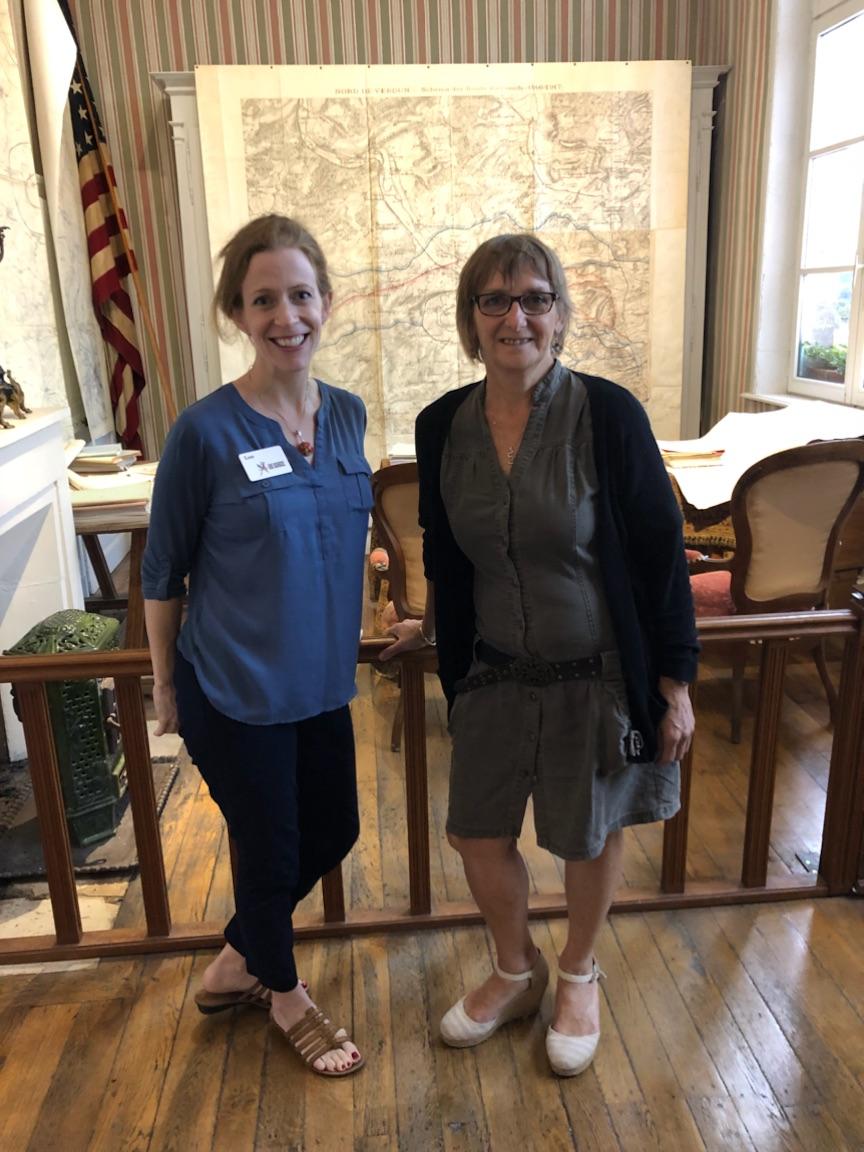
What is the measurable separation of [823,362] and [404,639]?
3449 millimetres

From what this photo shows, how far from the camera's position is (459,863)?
233cm

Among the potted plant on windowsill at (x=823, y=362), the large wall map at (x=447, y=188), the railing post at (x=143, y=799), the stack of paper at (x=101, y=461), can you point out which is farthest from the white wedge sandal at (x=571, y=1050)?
the large wall map at (x=447, y=188)

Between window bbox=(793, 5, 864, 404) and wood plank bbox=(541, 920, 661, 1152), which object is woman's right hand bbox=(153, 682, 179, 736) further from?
window bbox=(793, 5, 864, 404)

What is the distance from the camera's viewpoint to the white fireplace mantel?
2.80 m

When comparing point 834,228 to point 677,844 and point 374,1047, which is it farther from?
point 374,1047

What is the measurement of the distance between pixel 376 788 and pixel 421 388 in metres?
2.99

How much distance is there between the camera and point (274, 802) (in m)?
1.46

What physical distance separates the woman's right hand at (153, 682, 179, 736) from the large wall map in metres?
3.87

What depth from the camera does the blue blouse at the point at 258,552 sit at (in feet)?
4.35

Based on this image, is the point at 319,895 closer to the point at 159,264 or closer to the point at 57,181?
the point at 57,181

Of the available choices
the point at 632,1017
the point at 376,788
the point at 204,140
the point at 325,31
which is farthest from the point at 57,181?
the point at 632,1017

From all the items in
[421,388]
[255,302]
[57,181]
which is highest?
[57,181]

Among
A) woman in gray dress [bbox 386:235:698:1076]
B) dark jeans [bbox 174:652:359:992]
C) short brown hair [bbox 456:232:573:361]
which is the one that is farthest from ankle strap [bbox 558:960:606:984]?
short brown hair [bbox 456:232:573:361]

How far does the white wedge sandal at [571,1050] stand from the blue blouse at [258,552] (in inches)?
28.6
